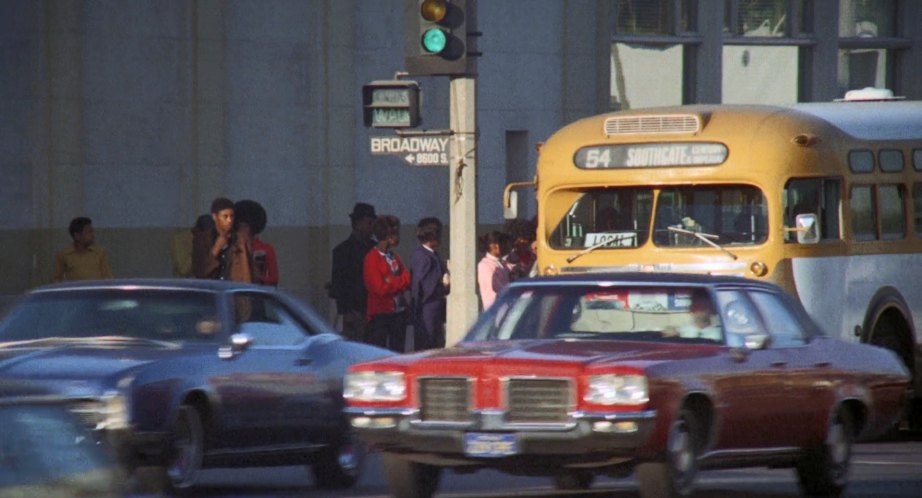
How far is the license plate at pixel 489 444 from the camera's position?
1205 cm

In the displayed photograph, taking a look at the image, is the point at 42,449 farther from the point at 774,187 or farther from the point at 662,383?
the point at 774,187

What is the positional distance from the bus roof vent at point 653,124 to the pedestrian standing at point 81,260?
4.67 meters

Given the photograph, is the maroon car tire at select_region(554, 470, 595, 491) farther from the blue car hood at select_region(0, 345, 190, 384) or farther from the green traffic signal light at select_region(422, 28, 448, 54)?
the green traffic signal light at select_region(422, 28, 448, 54)

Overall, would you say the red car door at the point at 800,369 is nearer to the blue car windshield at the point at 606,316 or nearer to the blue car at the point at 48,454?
the blue car windshield at the point at 606,316

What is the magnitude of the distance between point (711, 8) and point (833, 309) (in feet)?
46.1

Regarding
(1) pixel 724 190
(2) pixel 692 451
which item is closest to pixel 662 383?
(2) pixel 692 451

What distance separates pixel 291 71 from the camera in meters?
27.0

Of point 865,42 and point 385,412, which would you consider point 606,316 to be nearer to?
point 385,412

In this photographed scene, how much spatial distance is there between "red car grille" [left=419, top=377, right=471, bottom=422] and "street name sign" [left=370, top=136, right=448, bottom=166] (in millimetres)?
6635

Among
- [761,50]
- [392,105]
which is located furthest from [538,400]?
[761,50]

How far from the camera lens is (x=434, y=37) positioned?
59.3ft

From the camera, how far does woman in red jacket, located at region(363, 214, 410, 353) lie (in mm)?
20719

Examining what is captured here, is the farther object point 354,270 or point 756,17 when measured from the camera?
point 756,17

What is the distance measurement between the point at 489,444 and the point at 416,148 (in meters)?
7.11
